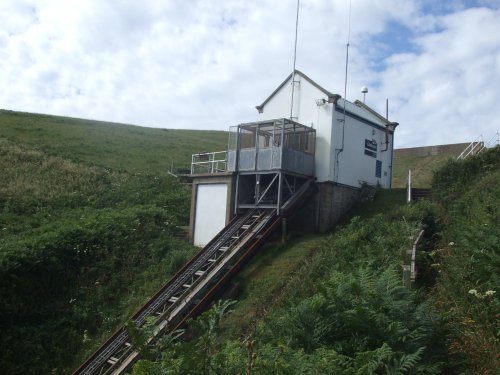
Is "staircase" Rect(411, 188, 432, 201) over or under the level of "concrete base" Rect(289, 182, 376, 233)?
over

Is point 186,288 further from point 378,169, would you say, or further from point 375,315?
Answer: point 378,169

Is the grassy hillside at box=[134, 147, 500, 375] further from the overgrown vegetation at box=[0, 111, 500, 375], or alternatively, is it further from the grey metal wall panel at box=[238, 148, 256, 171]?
the grey metal wall panel at box=[238, 148, 256, 171]

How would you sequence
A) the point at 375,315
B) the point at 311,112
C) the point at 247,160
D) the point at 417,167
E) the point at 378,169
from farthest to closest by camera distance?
the point at 417,167, the point at 378,169, the point at 311,112, the point at 247,160, the point at 375,315

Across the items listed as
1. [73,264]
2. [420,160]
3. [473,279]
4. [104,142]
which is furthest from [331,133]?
[104,142]

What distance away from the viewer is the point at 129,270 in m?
18.7

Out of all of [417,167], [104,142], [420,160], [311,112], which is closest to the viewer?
[311,112]

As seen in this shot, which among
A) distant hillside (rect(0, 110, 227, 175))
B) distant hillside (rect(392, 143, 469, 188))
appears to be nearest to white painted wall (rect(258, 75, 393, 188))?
distant hillside (rect(392, 143, 469, 188))

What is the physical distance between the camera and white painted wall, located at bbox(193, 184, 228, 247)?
20.5 m

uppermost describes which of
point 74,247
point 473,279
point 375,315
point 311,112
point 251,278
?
point 311,112

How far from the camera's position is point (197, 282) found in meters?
15.8

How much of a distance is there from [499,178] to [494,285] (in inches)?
356

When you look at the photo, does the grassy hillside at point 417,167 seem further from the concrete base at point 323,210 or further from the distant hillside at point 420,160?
the concrete base at point 323,210

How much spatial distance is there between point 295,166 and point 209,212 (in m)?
4.17

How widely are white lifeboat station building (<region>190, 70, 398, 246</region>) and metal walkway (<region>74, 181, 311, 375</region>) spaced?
661 mm
